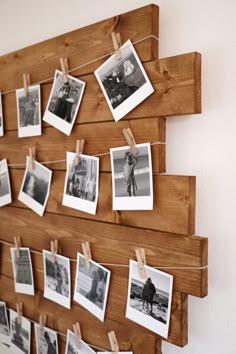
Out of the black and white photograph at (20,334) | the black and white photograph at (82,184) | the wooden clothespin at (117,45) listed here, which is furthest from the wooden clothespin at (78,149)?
the black and white photograph at (20,334)

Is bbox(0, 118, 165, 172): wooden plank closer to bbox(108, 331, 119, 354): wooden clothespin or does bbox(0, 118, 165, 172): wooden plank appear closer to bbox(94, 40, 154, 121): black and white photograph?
bbox(94, 40, 154, 121): black and white photograph

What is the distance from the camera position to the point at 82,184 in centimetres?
89

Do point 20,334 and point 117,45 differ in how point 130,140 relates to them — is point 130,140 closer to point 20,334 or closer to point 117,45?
point 117,45

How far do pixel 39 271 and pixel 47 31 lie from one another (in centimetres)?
74

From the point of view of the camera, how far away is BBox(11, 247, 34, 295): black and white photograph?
106 centimetres

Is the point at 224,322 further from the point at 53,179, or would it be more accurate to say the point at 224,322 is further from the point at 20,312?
the point at 20,312

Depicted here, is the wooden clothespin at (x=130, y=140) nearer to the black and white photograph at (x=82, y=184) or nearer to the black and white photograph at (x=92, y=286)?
the black and white photograph at (x=82, y=184)

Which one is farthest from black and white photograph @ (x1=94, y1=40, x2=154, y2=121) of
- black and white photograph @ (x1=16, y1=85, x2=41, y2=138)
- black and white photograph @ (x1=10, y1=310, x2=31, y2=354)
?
black and white photograph @ (x1=10, y1=310, x2=31, y2=354)

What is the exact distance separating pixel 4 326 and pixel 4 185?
1.66 feet

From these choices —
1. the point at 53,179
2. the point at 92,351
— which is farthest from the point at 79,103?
the point at 92,351

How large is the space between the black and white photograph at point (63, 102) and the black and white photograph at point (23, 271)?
0.42 m

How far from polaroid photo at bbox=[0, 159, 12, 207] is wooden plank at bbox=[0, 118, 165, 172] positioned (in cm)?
3

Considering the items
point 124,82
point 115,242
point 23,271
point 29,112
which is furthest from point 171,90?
point 23,271

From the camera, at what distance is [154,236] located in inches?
29.8
